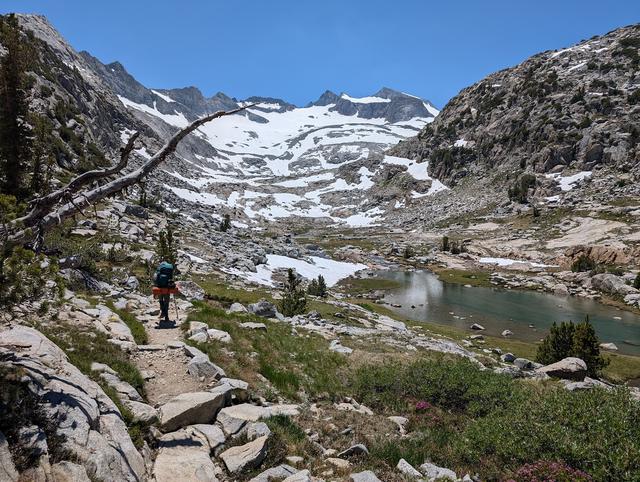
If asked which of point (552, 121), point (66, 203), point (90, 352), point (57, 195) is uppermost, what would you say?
point (552, 121)

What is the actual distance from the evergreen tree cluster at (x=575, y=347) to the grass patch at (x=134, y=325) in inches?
1064

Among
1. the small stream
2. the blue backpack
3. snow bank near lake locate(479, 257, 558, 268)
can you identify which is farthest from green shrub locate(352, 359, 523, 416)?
snow bank near lake locate(479, 257, 558, 268)

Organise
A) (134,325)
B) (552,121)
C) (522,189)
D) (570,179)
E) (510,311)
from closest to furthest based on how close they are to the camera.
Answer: (134,325) < (510,311) < (570,179) < (522,189) < (552,121)

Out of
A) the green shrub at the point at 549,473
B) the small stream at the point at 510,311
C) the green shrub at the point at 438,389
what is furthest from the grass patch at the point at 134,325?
the small stream at the point at 510,311

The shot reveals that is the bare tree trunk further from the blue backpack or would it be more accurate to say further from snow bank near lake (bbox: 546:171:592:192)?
snow bank near lake (bbox: 546:171:592:192)

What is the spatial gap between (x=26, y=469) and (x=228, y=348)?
9154 mm

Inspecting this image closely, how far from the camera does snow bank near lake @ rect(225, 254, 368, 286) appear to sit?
5198cm

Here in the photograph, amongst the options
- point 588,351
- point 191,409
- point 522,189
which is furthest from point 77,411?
point 522,189

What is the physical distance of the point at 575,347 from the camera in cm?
2664

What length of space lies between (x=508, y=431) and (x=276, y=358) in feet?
27.5

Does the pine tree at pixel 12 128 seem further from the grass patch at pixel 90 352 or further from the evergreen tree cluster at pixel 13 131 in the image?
the grass patch at pixel 90 352

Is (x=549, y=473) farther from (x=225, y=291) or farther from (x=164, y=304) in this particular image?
(x=225, y=291)

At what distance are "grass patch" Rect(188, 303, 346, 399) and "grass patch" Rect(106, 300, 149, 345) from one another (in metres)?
2.02

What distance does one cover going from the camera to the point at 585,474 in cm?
786
